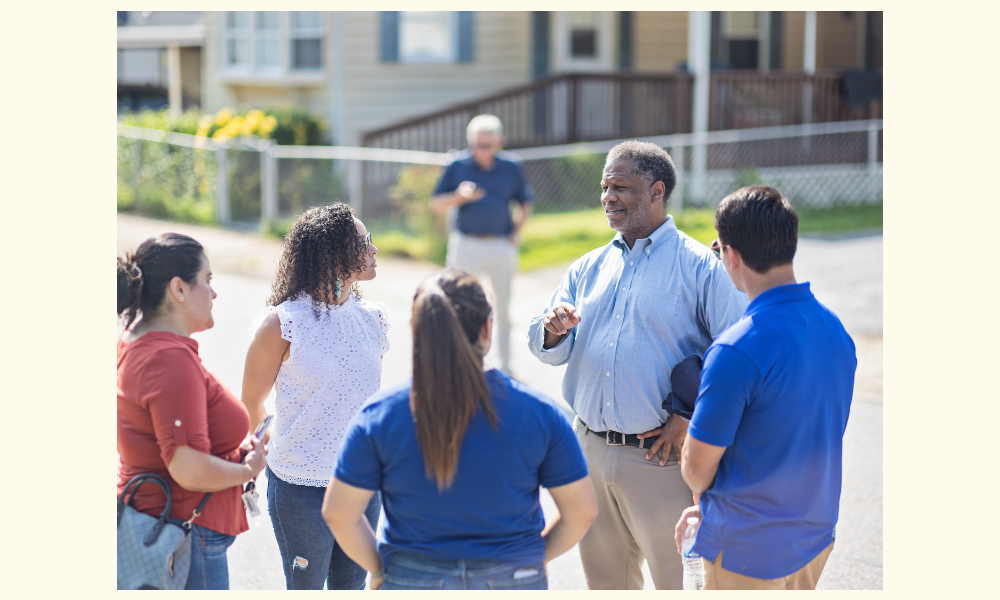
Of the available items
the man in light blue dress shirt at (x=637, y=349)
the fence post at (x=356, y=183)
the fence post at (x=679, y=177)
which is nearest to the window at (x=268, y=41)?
the fence post at (x=356, y=183)

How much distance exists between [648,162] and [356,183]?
10.4 m

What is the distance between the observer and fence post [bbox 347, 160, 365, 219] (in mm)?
13359

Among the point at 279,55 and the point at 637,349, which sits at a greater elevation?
the point at 279,55

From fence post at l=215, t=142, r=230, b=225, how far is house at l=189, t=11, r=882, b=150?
7.40ft

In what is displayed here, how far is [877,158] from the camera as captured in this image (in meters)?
15.9

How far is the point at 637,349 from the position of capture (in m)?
3.28

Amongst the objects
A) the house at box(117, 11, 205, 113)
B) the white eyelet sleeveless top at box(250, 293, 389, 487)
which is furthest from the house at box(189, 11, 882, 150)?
the white eyelet sleeveless top at box(250, 293, 389, 487)

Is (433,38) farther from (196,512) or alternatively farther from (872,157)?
(196,512)

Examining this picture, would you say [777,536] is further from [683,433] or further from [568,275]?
[568,275]

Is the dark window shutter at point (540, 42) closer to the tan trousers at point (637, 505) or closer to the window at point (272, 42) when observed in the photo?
the window at point (272, 42)

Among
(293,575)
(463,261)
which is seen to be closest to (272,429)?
(293,575)

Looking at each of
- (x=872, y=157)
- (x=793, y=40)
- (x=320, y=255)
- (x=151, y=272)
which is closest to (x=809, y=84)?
(x=872, y=157)

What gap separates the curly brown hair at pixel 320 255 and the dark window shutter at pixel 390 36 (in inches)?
517
